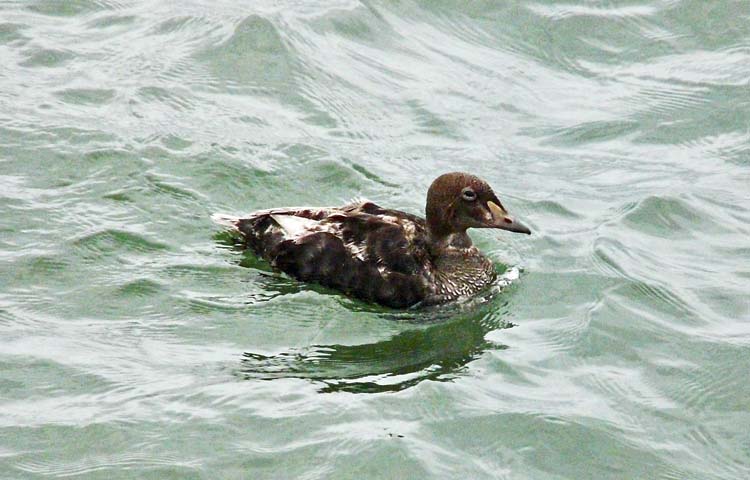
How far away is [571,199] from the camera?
43.8 feet

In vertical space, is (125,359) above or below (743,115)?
below

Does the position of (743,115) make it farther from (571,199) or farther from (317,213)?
(317,213)

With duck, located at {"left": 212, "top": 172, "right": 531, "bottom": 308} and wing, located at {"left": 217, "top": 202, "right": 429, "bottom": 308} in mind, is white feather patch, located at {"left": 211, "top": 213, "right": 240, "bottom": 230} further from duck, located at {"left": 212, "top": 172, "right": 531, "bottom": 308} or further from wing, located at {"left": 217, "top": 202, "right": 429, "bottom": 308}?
wing, located at {"left": 217, "top": 202, "right": 429, "bottom": 308}

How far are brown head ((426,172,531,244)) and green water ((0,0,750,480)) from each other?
61 centimetres

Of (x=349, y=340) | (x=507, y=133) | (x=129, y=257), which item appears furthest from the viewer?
(x=507, y=133)

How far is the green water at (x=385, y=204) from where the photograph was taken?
920cm

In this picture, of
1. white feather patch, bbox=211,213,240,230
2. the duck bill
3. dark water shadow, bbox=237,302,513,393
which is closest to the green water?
dark water shadow, bbox=237,302,513,393

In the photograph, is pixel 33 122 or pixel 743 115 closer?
pixel 33 122

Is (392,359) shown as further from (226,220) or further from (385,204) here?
(385,204)

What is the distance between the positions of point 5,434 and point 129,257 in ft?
9.84

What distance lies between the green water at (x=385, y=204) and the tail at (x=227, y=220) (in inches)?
6.9

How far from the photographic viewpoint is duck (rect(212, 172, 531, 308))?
11.4m

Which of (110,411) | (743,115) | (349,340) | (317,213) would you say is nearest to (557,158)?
(743,115)

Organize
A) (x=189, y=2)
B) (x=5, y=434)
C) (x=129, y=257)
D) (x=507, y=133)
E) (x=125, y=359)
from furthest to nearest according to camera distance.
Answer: (x=189, y=2), (x=507, y=133), (x=129, y=257), (x=125, y=359), (x=5, y=434)
